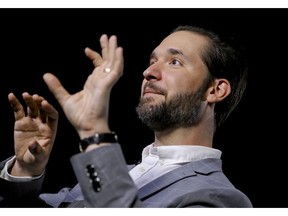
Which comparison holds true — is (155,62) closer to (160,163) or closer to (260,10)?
(160,163)

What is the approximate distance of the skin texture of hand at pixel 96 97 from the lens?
1.24 metres

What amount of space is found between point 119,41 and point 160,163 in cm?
99

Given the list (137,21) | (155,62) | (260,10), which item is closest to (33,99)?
(155,62)

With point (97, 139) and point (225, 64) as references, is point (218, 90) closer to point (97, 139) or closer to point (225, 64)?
point (225, 64)

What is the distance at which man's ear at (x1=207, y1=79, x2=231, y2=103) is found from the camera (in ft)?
6.08

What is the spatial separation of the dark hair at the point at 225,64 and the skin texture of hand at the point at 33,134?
0.66m

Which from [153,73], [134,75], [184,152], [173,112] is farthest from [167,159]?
[134,75]

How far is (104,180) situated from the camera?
121cm

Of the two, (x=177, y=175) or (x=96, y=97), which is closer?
(x=96, y=97)

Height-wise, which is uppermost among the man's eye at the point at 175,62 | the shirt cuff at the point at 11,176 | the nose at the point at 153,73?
the man's eye at the point at 175,62

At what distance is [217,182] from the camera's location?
1.59 m

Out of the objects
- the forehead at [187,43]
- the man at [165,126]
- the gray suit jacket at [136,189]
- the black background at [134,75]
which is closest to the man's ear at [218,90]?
the man at [165,126]

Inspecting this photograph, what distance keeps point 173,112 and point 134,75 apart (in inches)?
34.7

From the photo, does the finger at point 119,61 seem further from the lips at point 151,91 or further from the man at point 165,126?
the lips at point 151,91
